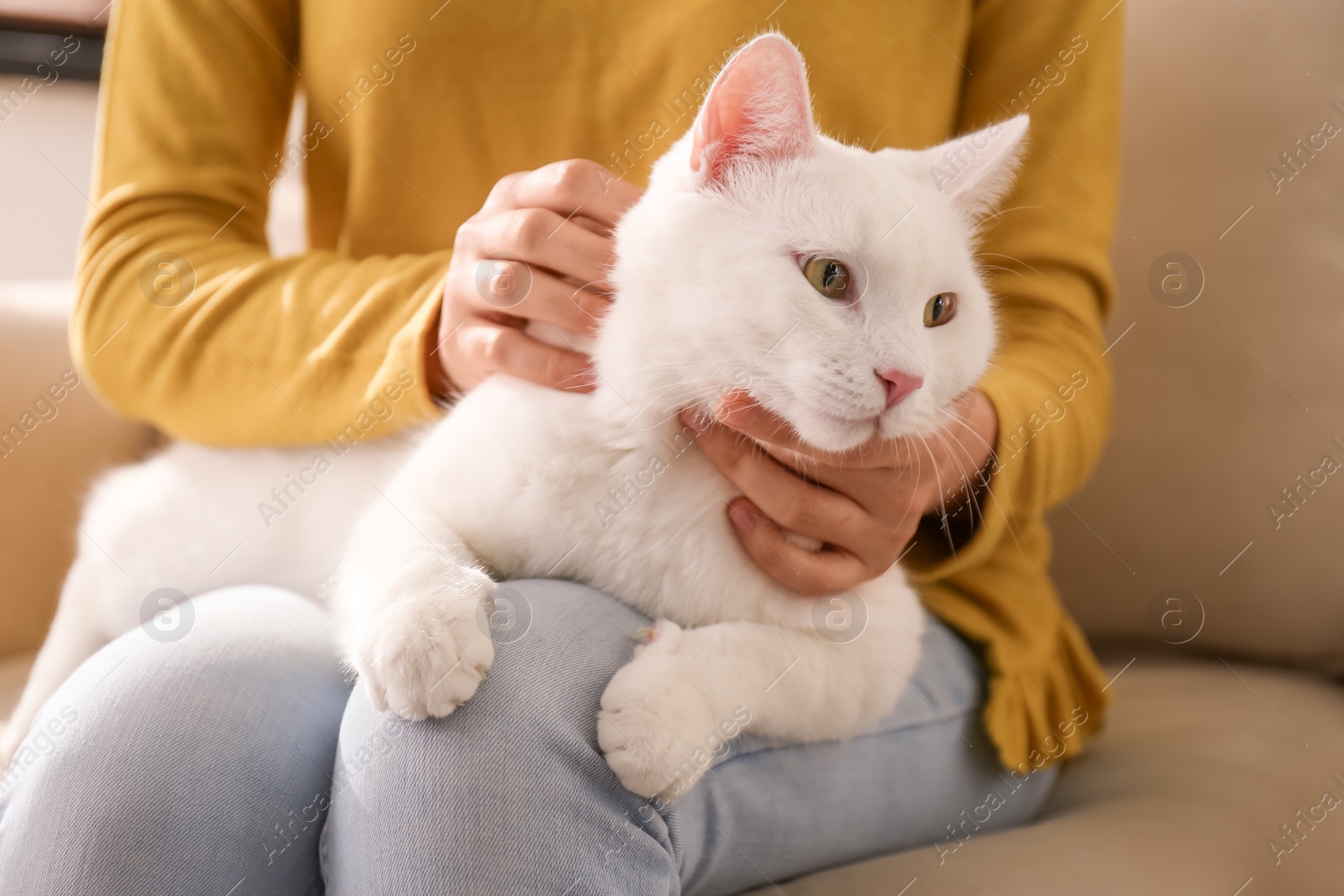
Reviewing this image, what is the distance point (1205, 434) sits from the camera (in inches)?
50.9

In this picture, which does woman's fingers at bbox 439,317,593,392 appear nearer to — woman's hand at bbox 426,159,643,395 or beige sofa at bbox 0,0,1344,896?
woman's hand at bbox 426,159,643,395

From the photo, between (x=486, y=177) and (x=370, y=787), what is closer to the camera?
(x=370, y=787)

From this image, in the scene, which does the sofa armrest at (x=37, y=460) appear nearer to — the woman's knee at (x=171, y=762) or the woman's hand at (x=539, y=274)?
the woman's knee at (x=171, y=762)

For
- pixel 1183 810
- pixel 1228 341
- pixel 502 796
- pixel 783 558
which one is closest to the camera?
pixel 502 796

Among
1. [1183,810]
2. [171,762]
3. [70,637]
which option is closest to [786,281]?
[171,762]

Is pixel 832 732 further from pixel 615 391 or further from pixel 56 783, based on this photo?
pixel 56 783

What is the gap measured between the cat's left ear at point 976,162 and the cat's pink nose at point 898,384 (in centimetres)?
31

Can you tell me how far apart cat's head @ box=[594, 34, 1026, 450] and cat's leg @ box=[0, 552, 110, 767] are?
2.87 feet

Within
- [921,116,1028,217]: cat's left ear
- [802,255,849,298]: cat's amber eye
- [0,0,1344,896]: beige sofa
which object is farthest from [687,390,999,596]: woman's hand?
[0,0,1344,896]: beige sofa

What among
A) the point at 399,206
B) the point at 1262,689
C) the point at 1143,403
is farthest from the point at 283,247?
the point at 1262,689

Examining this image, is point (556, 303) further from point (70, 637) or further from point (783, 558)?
point (70, 637)

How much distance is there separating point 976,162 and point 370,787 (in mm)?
854

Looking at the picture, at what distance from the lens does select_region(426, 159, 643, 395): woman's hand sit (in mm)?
878

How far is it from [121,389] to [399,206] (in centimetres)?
45
